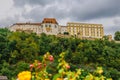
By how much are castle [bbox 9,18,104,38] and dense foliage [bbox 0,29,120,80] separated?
3586 centimetres

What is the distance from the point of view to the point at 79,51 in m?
73.1

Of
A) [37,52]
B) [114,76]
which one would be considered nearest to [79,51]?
[37,52]

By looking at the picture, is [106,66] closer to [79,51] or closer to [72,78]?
[79,51]

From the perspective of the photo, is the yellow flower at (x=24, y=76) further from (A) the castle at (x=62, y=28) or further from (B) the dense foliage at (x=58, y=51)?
(A) the castle at (x=62, y=28)

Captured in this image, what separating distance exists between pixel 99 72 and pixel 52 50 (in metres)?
67.7

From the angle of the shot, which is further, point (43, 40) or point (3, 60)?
point (43, 40)

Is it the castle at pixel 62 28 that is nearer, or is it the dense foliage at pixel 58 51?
the dense foliage at pixel 58 51

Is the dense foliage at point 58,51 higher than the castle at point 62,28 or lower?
lower

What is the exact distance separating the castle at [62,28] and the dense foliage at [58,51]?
1412 inches

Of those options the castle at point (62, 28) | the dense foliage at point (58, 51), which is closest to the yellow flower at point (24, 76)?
the dense foliage at point (58, 51)

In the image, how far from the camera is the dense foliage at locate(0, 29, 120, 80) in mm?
67744

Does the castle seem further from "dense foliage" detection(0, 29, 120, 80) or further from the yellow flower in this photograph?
the yellow flower

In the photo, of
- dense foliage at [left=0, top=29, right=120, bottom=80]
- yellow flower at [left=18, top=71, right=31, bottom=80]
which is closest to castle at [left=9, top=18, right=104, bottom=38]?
dense foliage at [left=0, top=29, right=120, bottom=80]

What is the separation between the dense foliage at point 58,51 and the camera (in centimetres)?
6774
